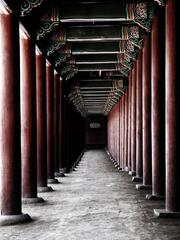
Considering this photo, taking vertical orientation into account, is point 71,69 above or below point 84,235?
above

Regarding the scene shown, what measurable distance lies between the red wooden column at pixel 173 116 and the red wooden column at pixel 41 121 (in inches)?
197

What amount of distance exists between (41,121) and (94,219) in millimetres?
5117

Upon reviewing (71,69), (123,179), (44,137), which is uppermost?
(71,69)

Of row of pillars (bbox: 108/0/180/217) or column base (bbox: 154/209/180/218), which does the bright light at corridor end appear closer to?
row of pillars (bbox: 108/0/180/217)

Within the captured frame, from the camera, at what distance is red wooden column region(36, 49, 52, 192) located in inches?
506

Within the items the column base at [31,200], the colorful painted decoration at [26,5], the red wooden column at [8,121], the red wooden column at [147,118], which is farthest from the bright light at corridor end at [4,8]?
the red wooden column at [147,118]

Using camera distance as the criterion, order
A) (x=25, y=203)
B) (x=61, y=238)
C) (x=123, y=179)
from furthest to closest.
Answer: (x=123, y=179)
(x=25, y=203)
(x=61, y=238)

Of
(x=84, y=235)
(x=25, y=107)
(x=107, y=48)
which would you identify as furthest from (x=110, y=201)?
(x=107, y=48)

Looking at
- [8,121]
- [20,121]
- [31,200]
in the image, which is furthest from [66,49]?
[8,121]

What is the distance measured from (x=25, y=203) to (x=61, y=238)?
12.4 feet

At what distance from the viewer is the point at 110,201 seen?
10.8 m

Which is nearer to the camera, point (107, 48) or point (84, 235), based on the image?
point (84, 235)

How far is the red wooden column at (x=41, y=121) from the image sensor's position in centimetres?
1286

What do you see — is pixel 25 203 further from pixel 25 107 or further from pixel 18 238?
pixel 18 238
